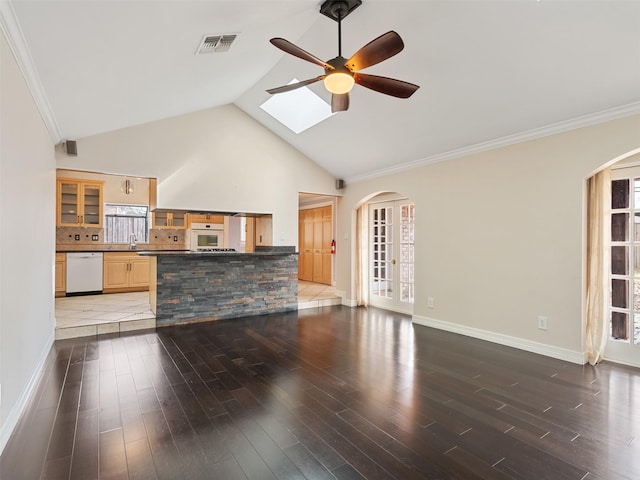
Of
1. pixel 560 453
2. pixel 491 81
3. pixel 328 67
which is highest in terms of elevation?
pixel 491 81

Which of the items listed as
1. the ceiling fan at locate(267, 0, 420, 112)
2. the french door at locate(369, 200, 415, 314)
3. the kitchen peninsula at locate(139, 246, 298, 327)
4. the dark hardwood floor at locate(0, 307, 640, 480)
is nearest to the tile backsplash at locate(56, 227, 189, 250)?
the kitchen peninsula at locate(139, 246, 298, 327)

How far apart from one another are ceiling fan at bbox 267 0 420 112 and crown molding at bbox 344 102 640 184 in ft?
6.40

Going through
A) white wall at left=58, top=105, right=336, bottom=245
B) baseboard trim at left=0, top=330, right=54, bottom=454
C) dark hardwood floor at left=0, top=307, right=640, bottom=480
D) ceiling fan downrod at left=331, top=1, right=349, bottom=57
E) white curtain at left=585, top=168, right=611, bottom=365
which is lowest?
dark hardwood floor at left=0, top=307, right=640, bottom=480

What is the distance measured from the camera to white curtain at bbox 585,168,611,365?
3527 mm

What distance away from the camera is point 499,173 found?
13.9 ft

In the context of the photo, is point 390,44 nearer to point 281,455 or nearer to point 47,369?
point 281,455

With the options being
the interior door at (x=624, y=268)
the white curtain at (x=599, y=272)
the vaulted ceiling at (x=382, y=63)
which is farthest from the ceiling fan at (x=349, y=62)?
the interior door at (x=624, y=268)

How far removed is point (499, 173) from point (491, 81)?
1262mm

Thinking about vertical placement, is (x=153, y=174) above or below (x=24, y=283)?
above

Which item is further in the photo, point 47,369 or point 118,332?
point 118,332

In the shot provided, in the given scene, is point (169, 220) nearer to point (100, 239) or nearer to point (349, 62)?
point (100, 239)

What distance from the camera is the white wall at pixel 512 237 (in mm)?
3559

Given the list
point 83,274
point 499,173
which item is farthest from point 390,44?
point 83,274

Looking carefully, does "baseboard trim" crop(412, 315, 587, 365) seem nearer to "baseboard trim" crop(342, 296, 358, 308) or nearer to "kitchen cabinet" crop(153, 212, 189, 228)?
"baseboard trim" crop(342, 296, 358, 308)
